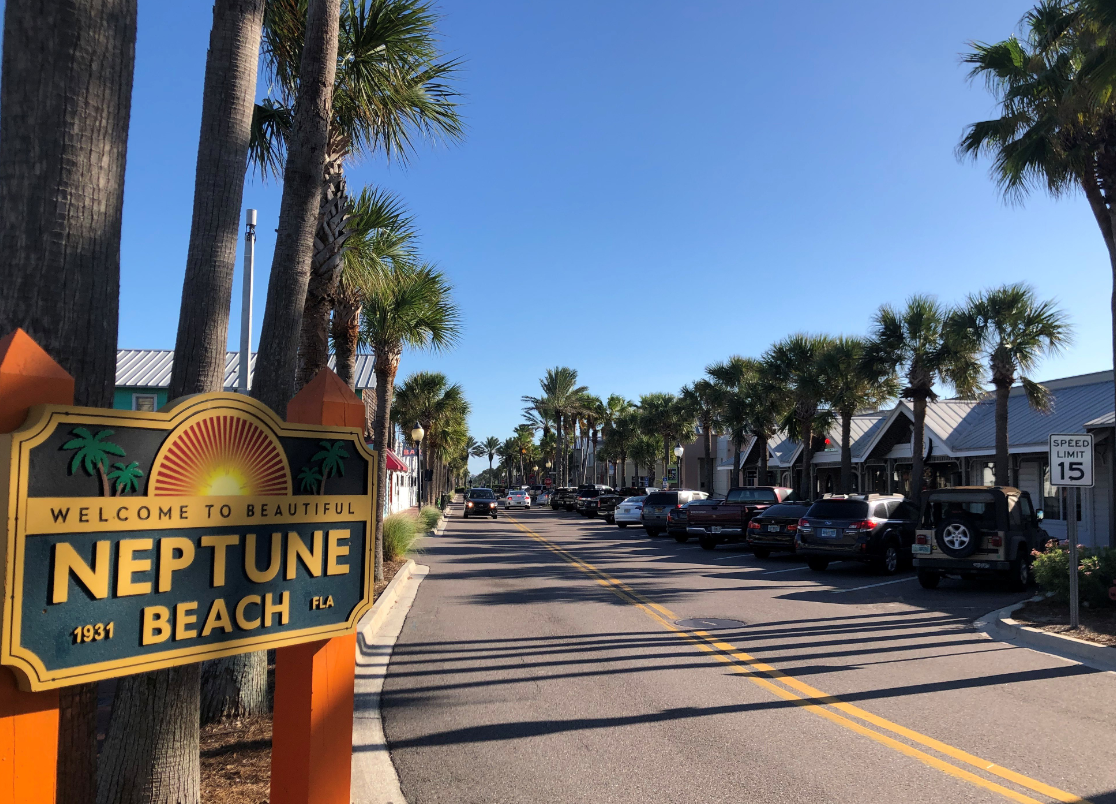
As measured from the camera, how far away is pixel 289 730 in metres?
3.68

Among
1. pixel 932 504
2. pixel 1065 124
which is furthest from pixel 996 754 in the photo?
pixel 1065 124

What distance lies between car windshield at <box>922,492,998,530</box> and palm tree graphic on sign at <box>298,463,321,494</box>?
12.9 meters

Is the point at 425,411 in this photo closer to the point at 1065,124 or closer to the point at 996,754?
the point at 1065,124

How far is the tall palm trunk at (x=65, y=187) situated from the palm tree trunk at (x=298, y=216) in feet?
8.34

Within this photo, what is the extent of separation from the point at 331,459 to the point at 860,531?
48.5 feet

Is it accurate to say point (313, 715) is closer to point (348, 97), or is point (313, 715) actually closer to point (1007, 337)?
point (348, 97)

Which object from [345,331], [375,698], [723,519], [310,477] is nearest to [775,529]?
[723,519]

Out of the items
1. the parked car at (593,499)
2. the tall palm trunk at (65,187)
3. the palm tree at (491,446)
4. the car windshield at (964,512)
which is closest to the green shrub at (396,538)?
the car windshield at (964,512)

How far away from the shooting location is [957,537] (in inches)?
535

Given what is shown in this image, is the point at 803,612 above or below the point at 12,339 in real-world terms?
below

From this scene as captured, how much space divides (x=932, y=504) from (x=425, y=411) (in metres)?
37.4

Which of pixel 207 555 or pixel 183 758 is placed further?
pixel 183 758

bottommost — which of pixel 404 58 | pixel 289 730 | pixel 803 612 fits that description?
pixel 803 612

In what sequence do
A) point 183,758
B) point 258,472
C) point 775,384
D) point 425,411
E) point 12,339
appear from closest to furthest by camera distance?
point 12,339, point 258,472, point 183,758, point 775,384, point 425,411
